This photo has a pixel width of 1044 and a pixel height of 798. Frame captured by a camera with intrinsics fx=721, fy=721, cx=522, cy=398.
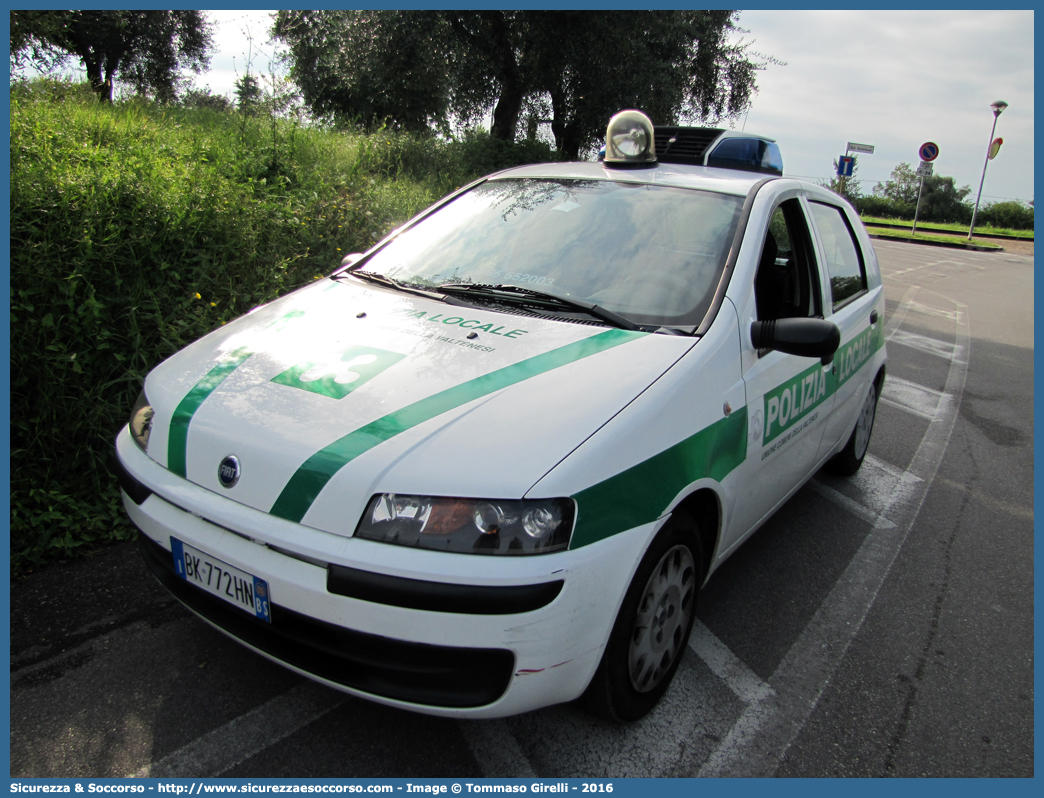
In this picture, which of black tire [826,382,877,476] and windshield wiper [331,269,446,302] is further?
black tire [826,382,877,476]

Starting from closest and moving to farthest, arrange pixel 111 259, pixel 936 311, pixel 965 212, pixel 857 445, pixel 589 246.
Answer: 1. pixel 589 246
2. pixel 111 259
3. pixel 857 445
4. pixel 936 311
5. pixel 965 212

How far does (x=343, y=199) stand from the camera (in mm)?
6527

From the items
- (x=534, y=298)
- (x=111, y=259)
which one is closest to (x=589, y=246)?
(x=534, y=298)

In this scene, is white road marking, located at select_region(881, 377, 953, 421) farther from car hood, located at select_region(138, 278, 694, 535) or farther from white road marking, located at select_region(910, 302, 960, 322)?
white road marking, located at select_region(910, 302, 960, 322)

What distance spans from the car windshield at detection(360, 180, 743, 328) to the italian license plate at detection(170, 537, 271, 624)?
54.7 inches

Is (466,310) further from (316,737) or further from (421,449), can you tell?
(316,737)

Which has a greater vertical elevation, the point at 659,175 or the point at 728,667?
the point at 659,175

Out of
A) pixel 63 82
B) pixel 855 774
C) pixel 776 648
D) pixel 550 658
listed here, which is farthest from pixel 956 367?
pixel 63 82

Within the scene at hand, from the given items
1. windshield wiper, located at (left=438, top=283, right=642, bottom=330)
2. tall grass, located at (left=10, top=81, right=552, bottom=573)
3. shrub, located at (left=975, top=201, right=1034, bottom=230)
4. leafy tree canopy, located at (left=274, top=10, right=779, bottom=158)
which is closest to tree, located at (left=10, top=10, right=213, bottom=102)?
leafy tree canopy, located at (left=274, top=10, right=779, bottom=158)

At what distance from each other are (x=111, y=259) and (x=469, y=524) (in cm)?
316

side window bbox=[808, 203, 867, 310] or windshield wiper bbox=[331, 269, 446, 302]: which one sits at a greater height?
side window bbox=[808, 203, 867, 310]

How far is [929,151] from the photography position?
2506 centimetres

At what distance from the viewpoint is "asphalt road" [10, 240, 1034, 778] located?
2.10m

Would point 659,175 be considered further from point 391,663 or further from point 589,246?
point 391,663
